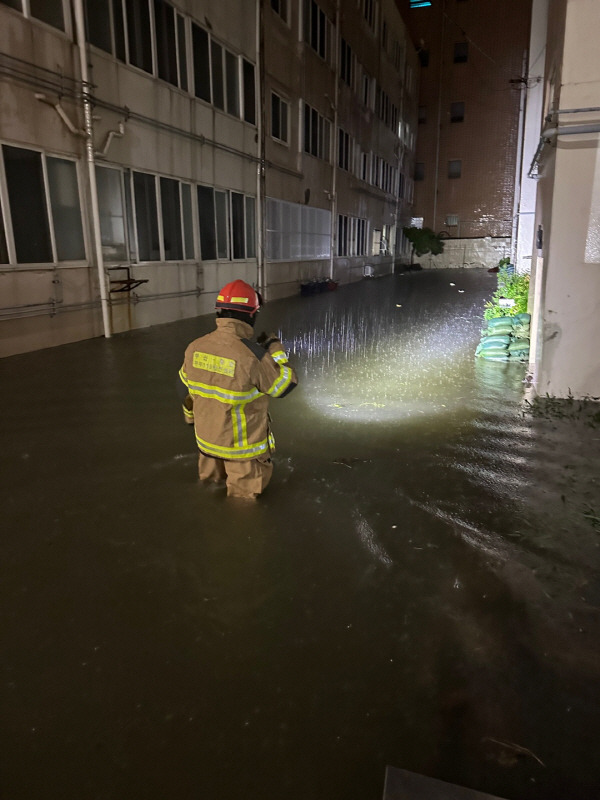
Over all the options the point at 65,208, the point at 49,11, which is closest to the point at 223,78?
the point at 49,11

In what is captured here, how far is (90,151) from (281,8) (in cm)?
1050

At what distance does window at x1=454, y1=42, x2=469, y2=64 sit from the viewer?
36.3 m

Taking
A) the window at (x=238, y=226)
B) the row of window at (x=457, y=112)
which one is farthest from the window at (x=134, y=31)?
the row of window at (x=457, y=112)

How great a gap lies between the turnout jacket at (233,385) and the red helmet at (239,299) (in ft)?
0.31

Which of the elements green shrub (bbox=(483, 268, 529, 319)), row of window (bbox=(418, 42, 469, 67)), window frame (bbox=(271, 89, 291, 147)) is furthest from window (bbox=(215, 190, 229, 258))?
row of window (bbox=(418, 42, 469, 67))

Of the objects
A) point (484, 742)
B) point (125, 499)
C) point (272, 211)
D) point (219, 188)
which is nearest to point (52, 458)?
point (125, 499)

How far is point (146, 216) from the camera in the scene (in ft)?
36.8

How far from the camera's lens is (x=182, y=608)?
2.79 metres

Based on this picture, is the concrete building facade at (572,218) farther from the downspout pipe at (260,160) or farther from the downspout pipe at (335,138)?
the downspout pipe at (335,138)

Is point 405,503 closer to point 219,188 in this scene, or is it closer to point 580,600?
point 580,600

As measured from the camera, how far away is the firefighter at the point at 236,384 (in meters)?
3.51

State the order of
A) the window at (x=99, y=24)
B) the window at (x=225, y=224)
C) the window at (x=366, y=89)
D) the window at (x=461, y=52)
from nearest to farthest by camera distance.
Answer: the window at (x=99, y=24) → the window at (x=225, y=224) → the window at (x=366, y=89) → the window at (x=461, y=52)

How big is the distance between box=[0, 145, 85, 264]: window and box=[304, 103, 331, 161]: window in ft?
37.5

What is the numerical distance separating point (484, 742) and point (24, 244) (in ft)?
29.6
